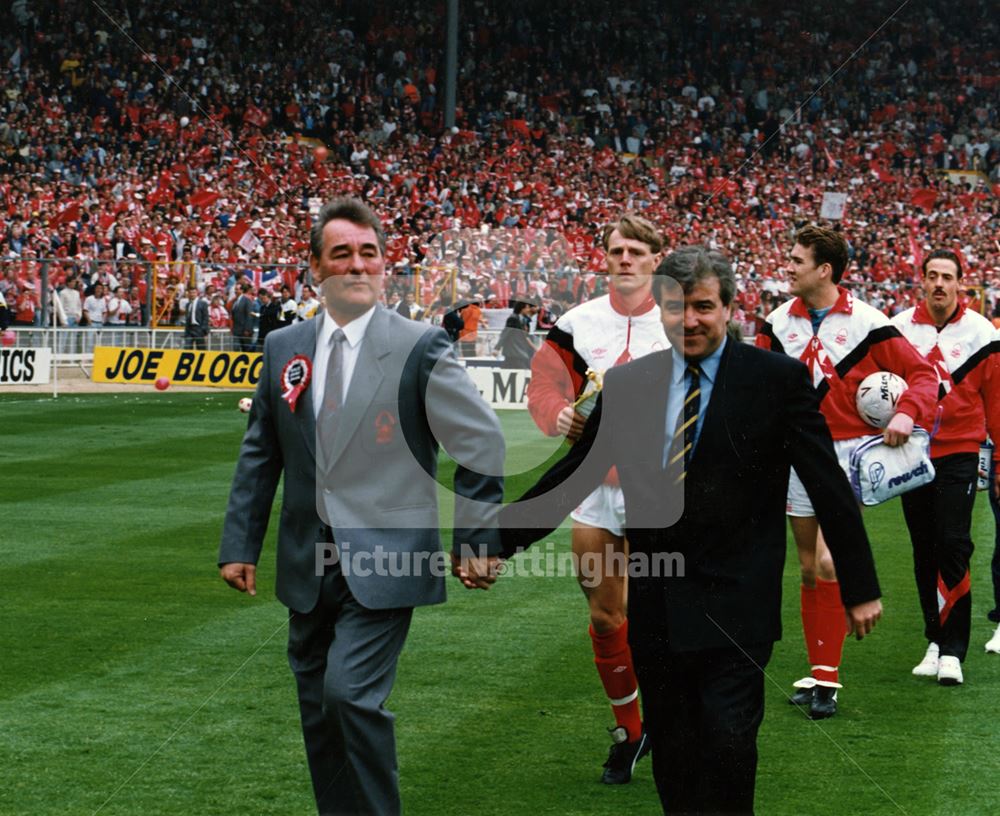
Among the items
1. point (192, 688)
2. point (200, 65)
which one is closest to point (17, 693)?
point (192, 688)

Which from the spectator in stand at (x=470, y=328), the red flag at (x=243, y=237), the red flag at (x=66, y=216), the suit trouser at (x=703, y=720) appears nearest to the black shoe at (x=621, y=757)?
the suit trouser at (x=703, y=720)

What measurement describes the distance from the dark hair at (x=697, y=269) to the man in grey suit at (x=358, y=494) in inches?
28.7

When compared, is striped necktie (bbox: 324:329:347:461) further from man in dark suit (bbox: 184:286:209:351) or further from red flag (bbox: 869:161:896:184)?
red flag (bbox: 869:161:896:184)

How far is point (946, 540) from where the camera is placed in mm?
7809

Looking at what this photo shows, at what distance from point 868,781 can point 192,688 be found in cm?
313

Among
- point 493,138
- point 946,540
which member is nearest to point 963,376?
point 946,540

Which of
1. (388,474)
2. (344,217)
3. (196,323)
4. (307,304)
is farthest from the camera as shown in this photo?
(307,304)

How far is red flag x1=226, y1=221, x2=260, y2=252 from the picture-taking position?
3128 cm

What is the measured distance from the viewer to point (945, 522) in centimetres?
783

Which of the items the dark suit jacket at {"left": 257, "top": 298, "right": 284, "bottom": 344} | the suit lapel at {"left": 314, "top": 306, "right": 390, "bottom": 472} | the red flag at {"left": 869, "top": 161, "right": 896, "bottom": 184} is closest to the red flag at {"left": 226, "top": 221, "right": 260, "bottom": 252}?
the dark suit jacket at {"left": 257, "top": 298, "right": 284, "bottom": 344}

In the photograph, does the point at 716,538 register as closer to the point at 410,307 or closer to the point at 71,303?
the point at 71,303

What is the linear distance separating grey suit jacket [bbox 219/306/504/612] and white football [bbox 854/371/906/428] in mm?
2615

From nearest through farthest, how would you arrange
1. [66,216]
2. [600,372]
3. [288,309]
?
[600,372] → [288,309] → [66,216]

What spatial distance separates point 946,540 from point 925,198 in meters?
36.8
